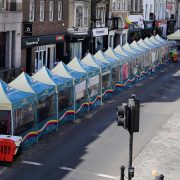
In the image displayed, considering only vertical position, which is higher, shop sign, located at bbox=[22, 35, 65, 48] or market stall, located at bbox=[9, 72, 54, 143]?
shop sign, located at bbox=[22, 35, 65, 48]

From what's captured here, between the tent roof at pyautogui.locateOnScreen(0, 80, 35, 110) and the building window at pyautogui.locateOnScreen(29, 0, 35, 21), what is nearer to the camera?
the tent roof at pyautogui.locateOnScreen(0, 80, 35, 110)

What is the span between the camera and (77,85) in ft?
79.3

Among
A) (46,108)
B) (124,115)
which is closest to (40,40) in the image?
(46,108)

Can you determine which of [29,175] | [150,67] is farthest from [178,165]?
[150,67]

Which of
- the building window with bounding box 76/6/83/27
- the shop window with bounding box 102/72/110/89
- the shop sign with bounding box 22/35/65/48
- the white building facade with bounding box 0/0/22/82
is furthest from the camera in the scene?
the building window with bounding box 76/6/83/27

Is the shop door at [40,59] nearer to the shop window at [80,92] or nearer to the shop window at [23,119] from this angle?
the shop window at [80,92]

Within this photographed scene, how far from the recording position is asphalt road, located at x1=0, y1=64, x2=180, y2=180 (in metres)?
16.2

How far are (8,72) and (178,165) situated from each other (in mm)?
18376

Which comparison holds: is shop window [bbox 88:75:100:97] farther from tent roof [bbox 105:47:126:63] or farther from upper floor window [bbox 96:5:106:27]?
upper floor window [bbox 96:5:106:27]

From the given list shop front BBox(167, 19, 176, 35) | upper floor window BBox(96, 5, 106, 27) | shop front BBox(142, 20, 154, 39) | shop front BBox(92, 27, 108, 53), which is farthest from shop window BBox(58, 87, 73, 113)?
shop front BBox(167, 19, 176, 35)

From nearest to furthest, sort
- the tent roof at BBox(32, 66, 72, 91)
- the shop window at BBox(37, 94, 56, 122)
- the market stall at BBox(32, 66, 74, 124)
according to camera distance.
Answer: the shop window at BBox(37, 94, 56, 122), the market stall at BBox(32, 66, 74, 124), the tent roof at BBox(32, 66, 72, 91)

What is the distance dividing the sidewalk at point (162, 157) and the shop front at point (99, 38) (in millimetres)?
27868

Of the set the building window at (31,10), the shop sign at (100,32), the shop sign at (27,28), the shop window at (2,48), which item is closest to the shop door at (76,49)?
the shop sign at (100,32)

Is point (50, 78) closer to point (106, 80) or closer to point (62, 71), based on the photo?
point (62, 71)
